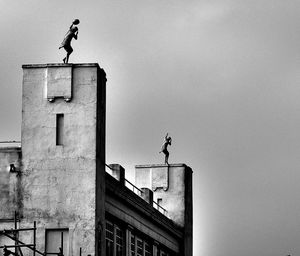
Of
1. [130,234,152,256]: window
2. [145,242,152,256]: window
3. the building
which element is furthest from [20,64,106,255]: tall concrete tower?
[145,242,152,256]: window

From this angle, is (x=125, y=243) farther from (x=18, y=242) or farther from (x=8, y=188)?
(x=18, y=242)

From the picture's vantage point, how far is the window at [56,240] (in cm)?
6378

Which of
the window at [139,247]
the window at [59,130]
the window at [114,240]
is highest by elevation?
the window at [59,130]

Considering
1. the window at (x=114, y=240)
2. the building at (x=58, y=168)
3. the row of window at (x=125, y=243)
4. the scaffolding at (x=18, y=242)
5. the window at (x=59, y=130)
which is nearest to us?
the scaffolding at (x=18, y=242)

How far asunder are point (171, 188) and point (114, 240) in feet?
72.7

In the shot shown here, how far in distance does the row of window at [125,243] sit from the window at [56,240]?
16.3ft

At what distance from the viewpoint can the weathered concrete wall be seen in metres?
64.2

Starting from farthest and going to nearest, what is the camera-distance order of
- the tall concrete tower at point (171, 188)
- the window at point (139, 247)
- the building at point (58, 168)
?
the tall concrete tower at point (171, 188)
the window at point (139, 247)
the building at point (58, 168)

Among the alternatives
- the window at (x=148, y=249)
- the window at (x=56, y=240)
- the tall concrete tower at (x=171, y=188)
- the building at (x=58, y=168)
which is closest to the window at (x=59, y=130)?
the building at (x=58, y=168)

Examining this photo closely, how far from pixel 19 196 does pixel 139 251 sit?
15.9 meters

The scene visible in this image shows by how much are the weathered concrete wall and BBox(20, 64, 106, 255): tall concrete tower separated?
0.35 m

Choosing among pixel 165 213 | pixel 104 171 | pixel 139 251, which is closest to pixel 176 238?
pixel 165 213

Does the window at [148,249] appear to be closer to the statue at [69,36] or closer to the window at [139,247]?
the window at [139,247]

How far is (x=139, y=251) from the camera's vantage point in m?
78.4
